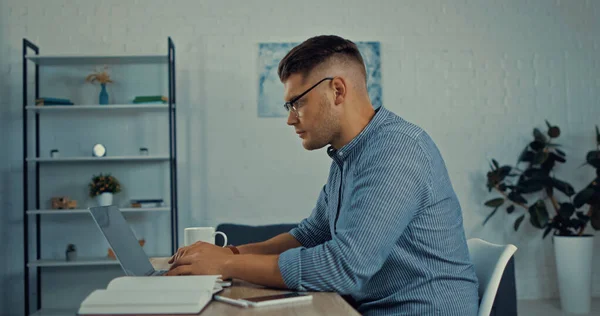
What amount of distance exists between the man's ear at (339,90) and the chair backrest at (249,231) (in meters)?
2.68

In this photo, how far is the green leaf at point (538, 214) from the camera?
4.48m

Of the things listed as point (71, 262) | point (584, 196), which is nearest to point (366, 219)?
point (71, 262)

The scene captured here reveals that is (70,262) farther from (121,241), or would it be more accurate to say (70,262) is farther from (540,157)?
(540,157)

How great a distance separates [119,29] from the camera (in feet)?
15.6

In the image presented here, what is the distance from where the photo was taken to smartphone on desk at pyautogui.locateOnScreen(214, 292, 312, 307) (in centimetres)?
124

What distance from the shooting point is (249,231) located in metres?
4.34

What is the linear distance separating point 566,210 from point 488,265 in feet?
9.98

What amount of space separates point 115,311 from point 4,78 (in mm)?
4100

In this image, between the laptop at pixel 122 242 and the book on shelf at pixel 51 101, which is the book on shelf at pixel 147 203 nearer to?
the book on shelf at pixel 51 101

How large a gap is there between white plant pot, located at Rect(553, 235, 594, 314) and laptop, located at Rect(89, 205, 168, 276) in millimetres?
3454

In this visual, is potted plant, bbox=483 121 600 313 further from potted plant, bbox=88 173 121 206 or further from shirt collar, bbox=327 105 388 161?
shirt collar, bbox=327 105 388 161

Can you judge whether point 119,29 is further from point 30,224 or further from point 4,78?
point 30,224

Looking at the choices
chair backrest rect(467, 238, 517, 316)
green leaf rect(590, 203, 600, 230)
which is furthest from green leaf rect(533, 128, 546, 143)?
chair backrest rect(467, 238, 517, 316)

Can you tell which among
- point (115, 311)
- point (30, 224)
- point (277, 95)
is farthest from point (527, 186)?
point (115, 311)
